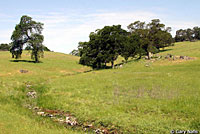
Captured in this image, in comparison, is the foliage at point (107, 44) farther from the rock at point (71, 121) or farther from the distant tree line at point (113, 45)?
the rock at point (71, 121)

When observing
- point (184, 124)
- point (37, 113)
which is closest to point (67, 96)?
point (37, 113)

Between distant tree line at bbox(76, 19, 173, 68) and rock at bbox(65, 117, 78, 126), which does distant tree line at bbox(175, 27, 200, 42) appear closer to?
distant tree line at bbox(76, 19, 173, 68)


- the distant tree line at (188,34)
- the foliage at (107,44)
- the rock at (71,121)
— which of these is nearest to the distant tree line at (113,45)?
the foliage at (107,44)

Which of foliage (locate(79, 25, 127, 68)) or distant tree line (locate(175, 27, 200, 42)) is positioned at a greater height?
distant tree line (locate(175, 27, 200, 42))

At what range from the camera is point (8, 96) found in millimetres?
23734

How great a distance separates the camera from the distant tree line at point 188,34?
6496 inches

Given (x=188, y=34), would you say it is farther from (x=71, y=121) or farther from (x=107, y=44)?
(x=71, y=121)

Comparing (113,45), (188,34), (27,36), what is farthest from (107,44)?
(188,34)

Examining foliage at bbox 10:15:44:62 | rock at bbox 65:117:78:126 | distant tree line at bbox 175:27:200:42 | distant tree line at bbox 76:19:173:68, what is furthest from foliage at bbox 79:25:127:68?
distant tree line at bbox 175:27:200:42

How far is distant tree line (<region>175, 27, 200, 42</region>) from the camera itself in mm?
165000

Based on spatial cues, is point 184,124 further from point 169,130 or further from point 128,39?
point 128,39

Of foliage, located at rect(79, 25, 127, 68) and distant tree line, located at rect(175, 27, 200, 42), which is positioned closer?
foliage, located at rect(79, 25, 127, 68)

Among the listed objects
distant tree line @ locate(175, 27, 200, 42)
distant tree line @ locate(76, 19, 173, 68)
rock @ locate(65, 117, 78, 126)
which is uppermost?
distant tree line @ locate(175, 27, 200, 42)

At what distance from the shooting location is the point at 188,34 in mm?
167750
